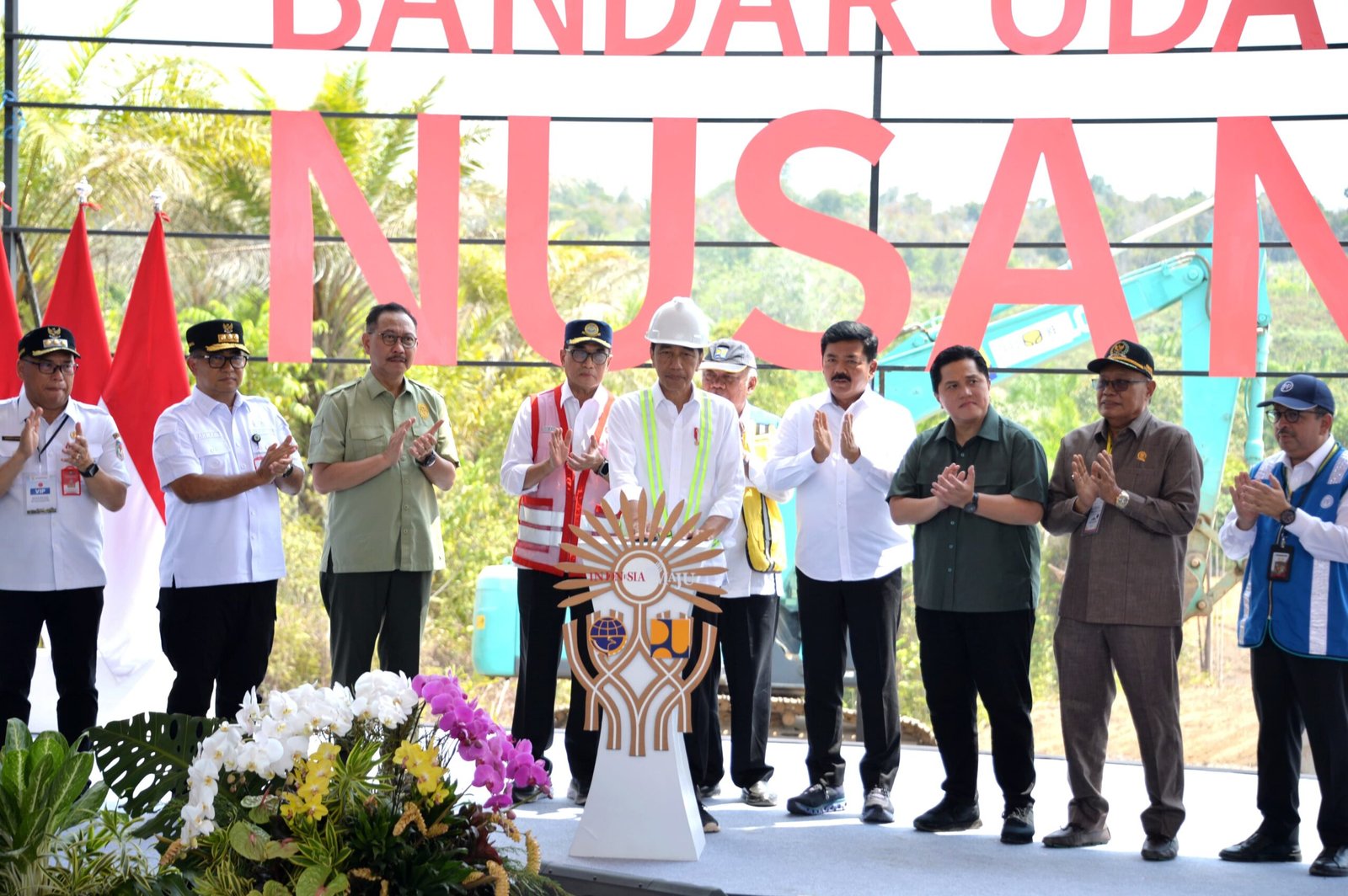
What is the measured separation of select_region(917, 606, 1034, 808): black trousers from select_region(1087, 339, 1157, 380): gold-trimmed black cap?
82 centimetres

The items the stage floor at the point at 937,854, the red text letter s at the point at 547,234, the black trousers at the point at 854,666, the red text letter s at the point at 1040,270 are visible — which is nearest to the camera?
the stage floor at the point at 937,854

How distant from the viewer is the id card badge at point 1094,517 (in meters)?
4.31

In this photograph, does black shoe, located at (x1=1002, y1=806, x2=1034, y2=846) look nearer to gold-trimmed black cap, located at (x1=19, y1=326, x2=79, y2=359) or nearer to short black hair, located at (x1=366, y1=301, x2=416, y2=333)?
short black hair, located at (x1=366, y1=301, x2=416, y2=333)

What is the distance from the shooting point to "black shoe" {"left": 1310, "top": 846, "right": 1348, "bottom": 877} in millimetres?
4004

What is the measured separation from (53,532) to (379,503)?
3.52ft

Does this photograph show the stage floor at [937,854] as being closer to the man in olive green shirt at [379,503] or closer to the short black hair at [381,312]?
the man in olive green shirt at [379,503]

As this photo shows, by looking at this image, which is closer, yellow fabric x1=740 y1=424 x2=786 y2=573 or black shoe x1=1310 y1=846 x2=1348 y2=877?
black shoe x1=1310 y1=846 x2=1348 y2=877

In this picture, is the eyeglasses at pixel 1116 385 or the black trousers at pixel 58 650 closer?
the eyeglasses at pixel 1116 385

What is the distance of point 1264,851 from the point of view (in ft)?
13.8

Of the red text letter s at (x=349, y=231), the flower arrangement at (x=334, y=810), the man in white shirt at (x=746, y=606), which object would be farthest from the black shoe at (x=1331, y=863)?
the red text letter s at (x=349, y=231)

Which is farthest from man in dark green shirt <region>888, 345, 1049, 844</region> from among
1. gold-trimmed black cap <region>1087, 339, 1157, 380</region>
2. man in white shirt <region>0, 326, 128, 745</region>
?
man in white shirt <region>0, 326, 128, 745</region>

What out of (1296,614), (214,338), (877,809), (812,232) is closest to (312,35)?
(214,338)

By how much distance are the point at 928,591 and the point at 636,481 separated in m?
1.00

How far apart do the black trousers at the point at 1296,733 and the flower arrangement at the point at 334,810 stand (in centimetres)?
279
